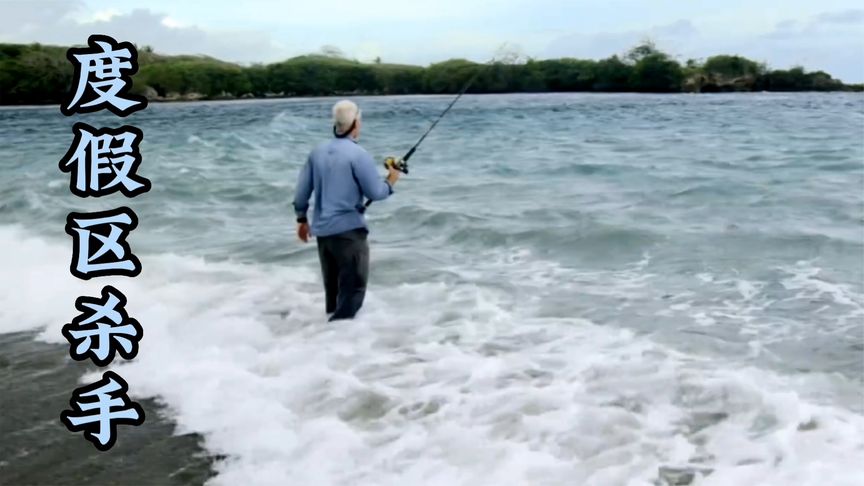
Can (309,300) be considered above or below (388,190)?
below

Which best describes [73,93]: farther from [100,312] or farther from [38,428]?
[38,428]

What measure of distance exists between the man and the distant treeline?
86.7m

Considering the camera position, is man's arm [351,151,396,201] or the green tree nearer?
man's arm [351,151,396,201]

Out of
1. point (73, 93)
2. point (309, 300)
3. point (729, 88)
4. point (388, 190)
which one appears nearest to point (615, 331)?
point (388, 190)

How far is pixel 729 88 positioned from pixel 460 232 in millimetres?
96868

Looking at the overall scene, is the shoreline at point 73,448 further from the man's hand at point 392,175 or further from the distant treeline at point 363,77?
the distant treeline at point 363,77

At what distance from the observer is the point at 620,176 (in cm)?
1884

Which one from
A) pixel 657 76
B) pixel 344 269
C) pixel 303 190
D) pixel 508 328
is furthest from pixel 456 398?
pixel 657 76

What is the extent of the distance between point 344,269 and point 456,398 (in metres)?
2.00

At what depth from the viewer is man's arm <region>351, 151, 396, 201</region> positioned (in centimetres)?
703

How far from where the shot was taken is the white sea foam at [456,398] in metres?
4.88

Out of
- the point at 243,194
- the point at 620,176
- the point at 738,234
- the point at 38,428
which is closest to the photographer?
the point at 38,428

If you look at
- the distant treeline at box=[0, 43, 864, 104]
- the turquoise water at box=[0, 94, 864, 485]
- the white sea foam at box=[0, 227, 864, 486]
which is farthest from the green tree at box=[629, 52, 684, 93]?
the white sea foam at box=[0, 227, 864, 486]

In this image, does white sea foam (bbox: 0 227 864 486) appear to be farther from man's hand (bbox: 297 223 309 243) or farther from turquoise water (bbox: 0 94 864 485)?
man's hand (bbox: 297 223 309 243)
